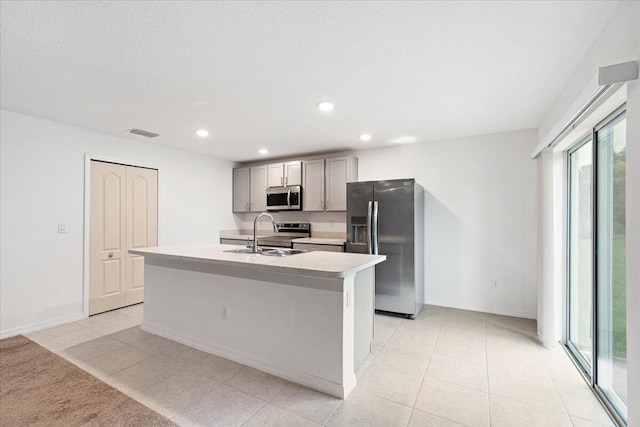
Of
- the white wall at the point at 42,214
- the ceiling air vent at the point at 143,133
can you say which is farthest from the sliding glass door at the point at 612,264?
the white wall at the point at 42,214

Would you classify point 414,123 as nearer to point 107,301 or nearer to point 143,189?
point 143,189

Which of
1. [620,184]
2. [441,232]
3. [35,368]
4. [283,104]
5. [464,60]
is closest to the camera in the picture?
[620,184]

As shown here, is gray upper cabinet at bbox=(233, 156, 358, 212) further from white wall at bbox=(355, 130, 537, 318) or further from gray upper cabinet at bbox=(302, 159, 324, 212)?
white wall at bbox=(355, 130, 537, 318)

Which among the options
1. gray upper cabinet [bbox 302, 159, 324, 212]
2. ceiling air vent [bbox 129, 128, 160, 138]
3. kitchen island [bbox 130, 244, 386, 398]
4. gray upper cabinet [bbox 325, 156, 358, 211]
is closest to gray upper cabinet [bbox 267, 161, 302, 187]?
gray upper cabinet [bbox 302, 159, 324, 212]

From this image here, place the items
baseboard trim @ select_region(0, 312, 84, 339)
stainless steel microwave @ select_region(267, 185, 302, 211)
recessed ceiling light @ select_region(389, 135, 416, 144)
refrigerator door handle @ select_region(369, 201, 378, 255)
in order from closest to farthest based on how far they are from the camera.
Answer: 1. baseboard trim @ select_region(0, 312, 84, 339)
2. refrigerator door handle @ select_region(369, 201, 378, 255)
3. recessed ceiling light @ select_region(389, 135, 416, 144)
4. stainless steel microwave @ select_region(267, 185, 302, 211)

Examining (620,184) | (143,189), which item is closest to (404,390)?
(620,184)

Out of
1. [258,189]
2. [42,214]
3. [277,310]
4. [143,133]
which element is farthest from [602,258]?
[42,214]

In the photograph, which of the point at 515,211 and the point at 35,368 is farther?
the point at 515,211

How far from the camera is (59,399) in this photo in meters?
2.00

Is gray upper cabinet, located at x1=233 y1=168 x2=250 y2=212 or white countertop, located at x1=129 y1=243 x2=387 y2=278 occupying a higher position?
gray upper cabinet, located at x1=233 y1=168 x2=250 y2=212

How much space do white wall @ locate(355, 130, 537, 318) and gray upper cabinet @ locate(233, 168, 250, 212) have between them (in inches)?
108

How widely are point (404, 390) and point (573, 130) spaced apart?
2.28 m

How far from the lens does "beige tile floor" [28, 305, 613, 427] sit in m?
1.83

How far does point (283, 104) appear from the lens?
9.24 feet
